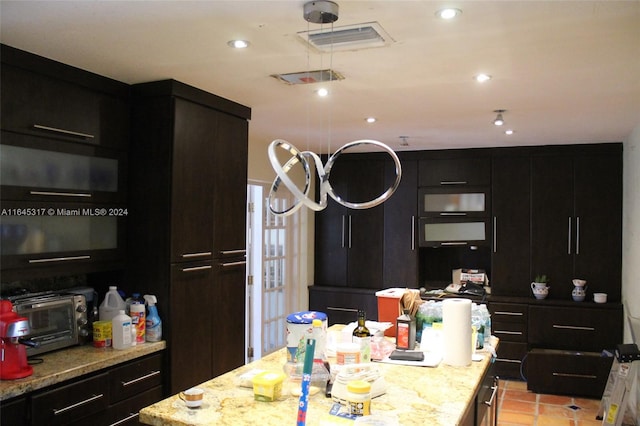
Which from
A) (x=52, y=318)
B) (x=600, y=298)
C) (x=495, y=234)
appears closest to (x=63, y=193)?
(x=52, y=318)

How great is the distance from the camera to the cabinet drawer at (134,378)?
114 inches

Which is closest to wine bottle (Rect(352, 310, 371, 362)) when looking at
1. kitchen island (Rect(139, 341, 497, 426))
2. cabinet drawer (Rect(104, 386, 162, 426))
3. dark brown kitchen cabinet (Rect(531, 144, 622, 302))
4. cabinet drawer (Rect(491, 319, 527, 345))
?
kitchen island (Rect(139, 341, 497, 426))

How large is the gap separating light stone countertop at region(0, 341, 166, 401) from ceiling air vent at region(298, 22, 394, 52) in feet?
6.26

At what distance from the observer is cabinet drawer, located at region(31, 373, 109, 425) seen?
248 cm

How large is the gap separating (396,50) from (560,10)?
75cm

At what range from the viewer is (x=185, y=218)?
329 cm

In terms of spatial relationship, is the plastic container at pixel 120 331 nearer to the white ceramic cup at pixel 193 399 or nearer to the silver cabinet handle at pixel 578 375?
the white ceramic cup at pixel 193 399

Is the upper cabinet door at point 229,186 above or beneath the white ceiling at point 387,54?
beneath

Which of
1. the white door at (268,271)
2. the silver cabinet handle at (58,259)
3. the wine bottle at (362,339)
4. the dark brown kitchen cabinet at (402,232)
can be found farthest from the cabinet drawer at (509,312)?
the silver cabinet handle at (58,259)

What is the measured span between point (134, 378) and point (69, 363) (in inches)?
16.0

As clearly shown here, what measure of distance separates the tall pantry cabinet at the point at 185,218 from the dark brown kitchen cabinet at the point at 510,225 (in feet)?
10.4

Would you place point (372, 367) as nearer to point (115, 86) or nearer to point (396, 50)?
point (396, 50)

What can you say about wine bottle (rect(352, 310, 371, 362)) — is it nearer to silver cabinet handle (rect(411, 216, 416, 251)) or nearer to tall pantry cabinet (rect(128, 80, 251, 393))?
tall pantry cabinet (rect(128, 80, 251, 393))

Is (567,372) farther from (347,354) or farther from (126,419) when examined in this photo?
(126,419)
